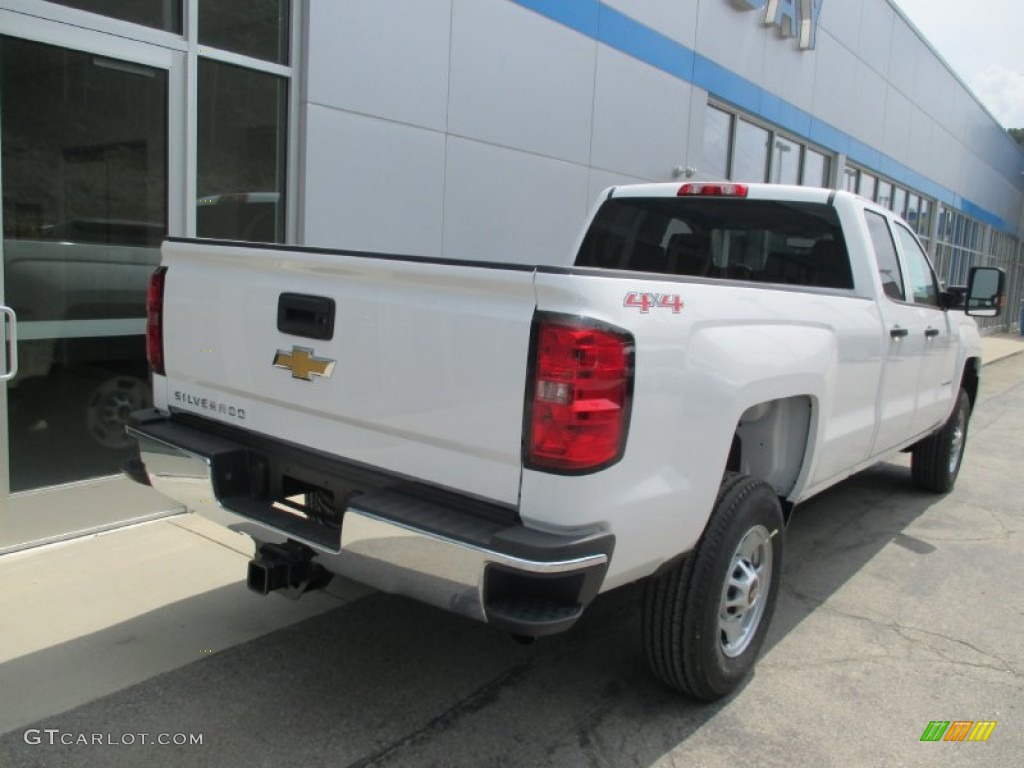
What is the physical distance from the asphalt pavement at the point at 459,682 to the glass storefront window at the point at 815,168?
11096 millimetres

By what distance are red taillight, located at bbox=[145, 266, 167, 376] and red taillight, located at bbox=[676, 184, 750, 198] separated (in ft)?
8.88

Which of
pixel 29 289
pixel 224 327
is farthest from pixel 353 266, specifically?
pixel 29 289

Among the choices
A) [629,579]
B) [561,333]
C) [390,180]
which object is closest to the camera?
[561,333]

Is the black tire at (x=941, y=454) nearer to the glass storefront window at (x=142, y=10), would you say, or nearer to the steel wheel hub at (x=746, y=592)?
the steel wheel hub at (x=746, y=592)

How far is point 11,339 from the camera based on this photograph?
418 cm

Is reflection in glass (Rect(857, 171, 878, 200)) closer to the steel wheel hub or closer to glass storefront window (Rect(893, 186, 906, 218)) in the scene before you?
glass storefront window (Rect(893, 186, 906, 218))

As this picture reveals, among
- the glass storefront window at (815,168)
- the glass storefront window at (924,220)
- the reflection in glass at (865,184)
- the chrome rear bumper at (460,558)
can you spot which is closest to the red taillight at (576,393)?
the chrome rear bumper at (460,558)

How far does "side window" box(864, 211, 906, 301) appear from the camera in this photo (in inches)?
175

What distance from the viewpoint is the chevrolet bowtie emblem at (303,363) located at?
2.74 m

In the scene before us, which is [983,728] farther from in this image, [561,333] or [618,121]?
[618,121]

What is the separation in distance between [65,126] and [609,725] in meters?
4.11

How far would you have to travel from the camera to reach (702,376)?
2607 millimetres

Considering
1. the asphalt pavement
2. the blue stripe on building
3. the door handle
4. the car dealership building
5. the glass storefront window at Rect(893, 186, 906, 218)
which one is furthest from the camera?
the glass storefront window at Rect(893, 186, 906, 218)

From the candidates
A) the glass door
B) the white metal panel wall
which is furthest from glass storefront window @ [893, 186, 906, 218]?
the glass door
